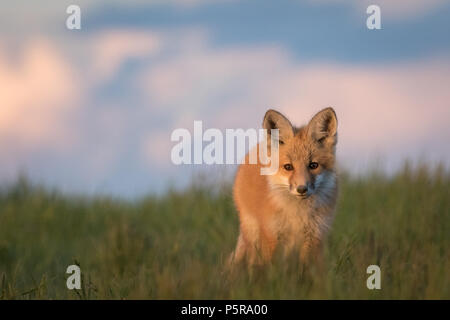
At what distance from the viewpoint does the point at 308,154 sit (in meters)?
4.61

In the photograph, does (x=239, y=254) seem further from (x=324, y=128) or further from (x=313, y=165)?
(x=324, y=128)

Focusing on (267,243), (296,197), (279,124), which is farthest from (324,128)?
(267,243)

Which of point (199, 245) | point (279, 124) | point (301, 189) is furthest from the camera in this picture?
point (199, 245)

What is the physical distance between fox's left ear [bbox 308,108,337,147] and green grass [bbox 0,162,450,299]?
0.93 m

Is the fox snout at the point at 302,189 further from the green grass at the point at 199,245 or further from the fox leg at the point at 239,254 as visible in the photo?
the fox leg at the point at 239,254

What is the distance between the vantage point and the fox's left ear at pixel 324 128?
4512 mm

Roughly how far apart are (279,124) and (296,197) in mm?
647

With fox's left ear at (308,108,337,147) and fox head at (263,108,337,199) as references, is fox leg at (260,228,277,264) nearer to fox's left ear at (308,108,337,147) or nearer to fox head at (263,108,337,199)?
fox head at (263,108,337,199)

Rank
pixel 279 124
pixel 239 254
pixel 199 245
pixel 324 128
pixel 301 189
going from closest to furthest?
1. pixel 301 189
2. pixel 279 124
3. pixel 324 128
4. pixel 239 254
5. pixel 199 245

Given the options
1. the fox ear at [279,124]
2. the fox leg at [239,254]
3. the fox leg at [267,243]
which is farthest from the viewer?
the fox leg at [239,254]

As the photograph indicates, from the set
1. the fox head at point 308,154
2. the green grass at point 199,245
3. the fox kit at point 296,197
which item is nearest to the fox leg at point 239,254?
the fox kit at point 296,197

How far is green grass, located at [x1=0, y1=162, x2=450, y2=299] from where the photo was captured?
392cm

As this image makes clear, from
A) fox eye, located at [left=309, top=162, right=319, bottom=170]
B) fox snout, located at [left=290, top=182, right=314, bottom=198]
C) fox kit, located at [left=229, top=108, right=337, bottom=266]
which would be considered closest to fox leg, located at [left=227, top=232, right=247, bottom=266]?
fox kit, located at [left=229, top=108, right=337, bottom=266]
